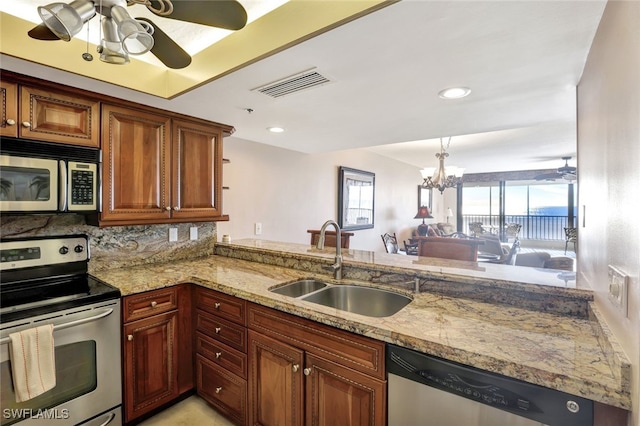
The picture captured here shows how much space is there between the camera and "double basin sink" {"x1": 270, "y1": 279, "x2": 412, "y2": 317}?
70.5 inches

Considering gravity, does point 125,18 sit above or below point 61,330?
above

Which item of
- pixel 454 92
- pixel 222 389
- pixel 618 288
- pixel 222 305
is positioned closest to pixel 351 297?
pixel 222 305

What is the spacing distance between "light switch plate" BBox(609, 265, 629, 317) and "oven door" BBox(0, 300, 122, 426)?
2.28 meters

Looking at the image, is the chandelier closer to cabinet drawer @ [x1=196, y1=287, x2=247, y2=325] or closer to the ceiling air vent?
the ceiling air vent

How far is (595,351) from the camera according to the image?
1029 mm

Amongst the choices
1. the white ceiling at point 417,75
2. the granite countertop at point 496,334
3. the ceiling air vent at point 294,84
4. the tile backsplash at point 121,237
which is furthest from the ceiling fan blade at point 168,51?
the tile backsplash at point 121,237

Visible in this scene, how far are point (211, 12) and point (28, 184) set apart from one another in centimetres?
152

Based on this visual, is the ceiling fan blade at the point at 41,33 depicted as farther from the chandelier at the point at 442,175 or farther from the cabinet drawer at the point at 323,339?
the chandelier at the point at 442,175

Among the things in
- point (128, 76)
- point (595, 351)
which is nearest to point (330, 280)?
point (595, 351)

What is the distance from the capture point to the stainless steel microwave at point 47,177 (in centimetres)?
161

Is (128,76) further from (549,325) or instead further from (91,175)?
(549,325)

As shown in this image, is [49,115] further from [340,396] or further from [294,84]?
[340,396]

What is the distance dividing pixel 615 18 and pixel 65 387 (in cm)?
292

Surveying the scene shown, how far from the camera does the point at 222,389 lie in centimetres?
194
